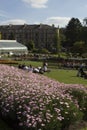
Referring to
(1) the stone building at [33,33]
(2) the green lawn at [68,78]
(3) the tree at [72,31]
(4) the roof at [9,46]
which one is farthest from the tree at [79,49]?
(1) the stone building at [33,33]

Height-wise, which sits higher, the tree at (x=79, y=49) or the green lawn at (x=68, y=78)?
the green lawn at (x=68, y=78)

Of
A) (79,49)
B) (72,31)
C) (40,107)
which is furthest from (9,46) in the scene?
(40,107)

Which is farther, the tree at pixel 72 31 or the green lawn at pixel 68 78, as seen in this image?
the tree at pixel 72 31

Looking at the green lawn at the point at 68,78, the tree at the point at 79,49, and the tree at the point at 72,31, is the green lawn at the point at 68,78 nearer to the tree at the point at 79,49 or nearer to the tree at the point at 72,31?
the tree at the point at 79,49

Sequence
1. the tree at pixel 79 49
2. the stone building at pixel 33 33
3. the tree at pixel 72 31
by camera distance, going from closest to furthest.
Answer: the tree at pixel 79 49, the tree at pixel 72 31, the stone building at pixel 33 33

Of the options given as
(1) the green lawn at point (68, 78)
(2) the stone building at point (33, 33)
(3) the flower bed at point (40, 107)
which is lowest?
(2) the stone building at point (33, 33)

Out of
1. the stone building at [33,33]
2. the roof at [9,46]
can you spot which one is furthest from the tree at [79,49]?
the stone building at [33,33]

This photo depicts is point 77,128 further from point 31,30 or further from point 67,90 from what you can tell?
point 31,30

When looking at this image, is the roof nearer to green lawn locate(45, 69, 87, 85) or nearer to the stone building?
green lawn locate(45, 69, 87, 85)

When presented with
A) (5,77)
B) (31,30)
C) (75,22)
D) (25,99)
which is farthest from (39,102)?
(31,30)

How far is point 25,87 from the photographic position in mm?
11656

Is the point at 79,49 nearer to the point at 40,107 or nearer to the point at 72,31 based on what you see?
the point at 72,31

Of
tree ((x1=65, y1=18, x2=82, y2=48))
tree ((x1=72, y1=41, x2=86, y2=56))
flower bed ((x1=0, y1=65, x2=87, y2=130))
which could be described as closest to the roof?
tree ((x1=72, y1=41, x2=86, y2=56))

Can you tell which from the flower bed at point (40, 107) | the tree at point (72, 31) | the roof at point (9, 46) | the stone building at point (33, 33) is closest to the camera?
the flower bed at point (40, 107)
